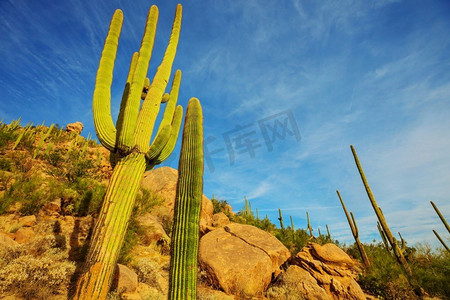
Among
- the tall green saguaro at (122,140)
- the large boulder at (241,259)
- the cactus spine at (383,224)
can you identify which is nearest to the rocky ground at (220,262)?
the large boulder at (241,259)

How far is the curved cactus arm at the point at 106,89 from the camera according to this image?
12.8ft

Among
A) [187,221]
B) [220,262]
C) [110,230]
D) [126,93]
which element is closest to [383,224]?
[220,262]

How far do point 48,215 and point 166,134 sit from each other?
4.43 metres

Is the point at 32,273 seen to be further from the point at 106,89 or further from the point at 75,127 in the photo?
the point at 75,127

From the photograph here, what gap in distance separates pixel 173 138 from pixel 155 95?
103 centimetres

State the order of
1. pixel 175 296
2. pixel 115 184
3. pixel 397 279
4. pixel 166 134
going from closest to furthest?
pixel 175 296
pixel 115 184
pixel 166 134
pixel 397 279

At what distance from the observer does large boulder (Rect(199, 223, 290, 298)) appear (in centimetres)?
564

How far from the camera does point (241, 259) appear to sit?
615cm

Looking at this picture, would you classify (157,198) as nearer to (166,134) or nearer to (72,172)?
(72,172)

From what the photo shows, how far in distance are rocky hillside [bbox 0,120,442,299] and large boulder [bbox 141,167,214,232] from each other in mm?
124

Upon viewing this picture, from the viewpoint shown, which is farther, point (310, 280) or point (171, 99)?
point (310, 280)

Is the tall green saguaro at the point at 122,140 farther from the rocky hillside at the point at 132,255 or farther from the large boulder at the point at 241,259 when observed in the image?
the large boulder at the point at 241,259

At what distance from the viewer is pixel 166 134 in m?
4.39

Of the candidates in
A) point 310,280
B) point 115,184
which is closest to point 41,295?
point 115,184
